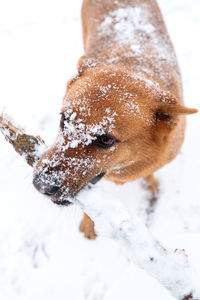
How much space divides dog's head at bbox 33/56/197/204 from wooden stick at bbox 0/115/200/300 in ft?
0.94

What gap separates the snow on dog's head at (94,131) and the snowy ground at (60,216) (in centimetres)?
85

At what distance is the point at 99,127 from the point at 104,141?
138 millimetres

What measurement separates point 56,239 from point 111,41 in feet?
8.24

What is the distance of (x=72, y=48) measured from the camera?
5242 mm

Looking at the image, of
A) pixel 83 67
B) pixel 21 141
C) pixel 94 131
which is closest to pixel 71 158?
pixel 94 131

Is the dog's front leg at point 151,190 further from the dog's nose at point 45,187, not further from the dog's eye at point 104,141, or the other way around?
the dog's nose at point 45,187

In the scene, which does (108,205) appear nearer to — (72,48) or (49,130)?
(49,130)

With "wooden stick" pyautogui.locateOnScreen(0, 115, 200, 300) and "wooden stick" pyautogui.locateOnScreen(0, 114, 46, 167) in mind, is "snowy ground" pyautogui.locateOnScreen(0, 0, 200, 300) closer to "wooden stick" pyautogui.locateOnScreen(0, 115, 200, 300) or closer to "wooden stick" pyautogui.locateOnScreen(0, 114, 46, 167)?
"wooden stick" pyautogui.locateOnScreen(0, 114, 46, 167)

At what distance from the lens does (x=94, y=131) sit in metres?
1.95

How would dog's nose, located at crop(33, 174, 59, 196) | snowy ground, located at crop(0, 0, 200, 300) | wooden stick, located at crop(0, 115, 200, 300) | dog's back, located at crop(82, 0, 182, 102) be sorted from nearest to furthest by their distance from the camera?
wooden stick, located at crop(0, 115, 200, 300) → dog's nose, located at crop(33, 174, 59, 196) → dog's back, located at crop(82, 0, 182, 102) → snowy ground, located at crop(0, 0, 200, 300)

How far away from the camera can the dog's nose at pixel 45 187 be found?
193 centimetres

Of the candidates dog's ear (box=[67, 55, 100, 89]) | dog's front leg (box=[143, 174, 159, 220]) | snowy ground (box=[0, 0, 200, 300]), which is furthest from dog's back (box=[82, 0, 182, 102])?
snowy ground (box=[0, 0, 200, 300])

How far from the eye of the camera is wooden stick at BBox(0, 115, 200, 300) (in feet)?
5.44

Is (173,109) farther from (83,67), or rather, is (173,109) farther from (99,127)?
(83,67)
